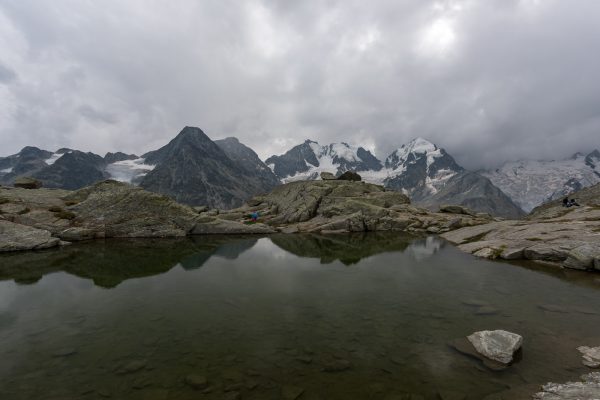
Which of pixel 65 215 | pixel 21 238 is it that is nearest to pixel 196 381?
pixel 21 238

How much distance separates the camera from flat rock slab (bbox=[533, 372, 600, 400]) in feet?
34.0

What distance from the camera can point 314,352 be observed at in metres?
14.6

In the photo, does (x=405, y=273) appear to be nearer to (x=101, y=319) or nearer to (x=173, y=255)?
(x=101, y=319)

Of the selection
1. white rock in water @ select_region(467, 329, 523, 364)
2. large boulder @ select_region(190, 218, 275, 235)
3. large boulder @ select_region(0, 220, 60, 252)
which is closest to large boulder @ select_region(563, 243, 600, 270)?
white rock in water @ select_region(467, 329, 523, 364)

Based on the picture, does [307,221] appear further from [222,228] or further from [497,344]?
[497,344]

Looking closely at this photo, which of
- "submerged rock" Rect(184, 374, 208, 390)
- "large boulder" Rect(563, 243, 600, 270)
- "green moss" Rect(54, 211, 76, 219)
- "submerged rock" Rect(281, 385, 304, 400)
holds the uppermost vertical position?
"green moss" Rect(54, 211, 76, 219)

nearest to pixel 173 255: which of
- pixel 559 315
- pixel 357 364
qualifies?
pixel 357 364

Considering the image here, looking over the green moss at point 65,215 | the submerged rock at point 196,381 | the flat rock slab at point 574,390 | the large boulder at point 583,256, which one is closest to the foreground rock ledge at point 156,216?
the green moss at point 65,215

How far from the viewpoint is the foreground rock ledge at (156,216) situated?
50125 mm

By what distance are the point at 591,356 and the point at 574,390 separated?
4348 millimetres

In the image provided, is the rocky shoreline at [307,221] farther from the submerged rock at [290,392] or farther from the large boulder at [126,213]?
the submerged rock at [290,392]

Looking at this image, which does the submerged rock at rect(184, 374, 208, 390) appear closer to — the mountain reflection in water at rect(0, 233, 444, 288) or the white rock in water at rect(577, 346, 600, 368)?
the white rock in water at rect(577, 346, 600, 368)

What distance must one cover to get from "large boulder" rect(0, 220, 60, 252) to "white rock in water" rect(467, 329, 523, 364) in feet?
177

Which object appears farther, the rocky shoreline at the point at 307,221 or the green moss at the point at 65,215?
the green moss at the point at 65,215
